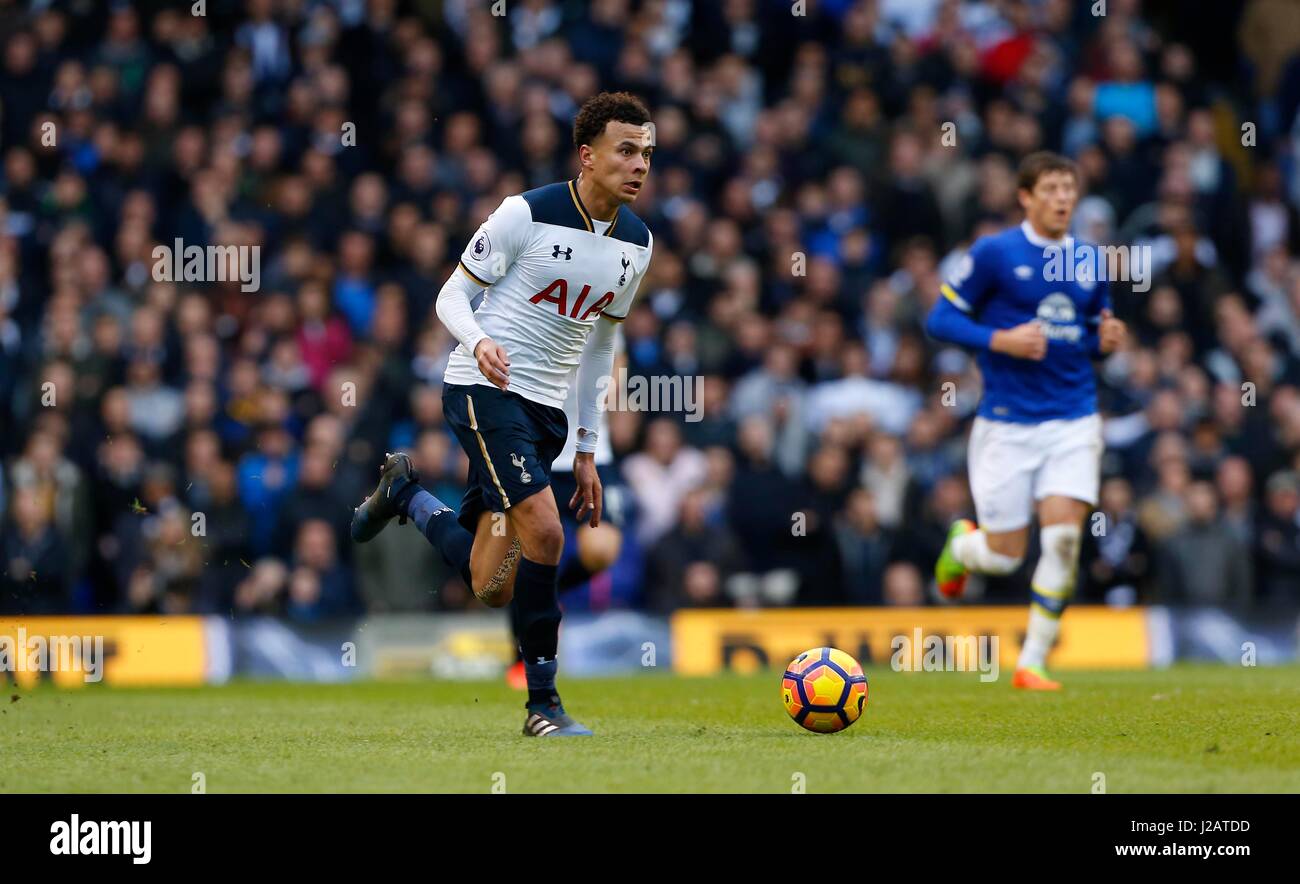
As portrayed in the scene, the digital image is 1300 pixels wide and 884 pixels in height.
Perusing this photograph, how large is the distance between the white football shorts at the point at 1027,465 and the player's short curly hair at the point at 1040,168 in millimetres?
1384

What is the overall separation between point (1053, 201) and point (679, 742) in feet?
14.7

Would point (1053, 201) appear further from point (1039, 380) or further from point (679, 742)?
point (679, 742)

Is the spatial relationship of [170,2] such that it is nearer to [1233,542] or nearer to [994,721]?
[1233,542]

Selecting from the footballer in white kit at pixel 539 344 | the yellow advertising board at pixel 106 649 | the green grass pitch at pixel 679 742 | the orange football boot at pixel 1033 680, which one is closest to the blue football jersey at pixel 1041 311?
the orange football boot at pixel 1033 680

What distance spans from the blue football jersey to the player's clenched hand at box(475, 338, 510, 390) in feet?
12.8

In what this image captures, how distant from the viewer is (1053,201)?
11.6m

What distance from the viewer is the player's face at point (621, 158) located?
8.87 meters

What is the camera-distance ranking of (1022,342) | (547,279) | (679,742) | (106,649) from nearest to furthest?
(679,742), (547,279), (1022,342), (106,649)

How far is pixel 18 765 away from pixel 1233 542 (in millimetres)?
10695

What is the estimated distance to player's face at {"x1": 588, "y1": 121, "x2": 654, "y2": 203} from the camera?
8867 millimetres

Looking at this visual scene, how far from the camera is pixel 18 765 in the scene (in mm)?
8172

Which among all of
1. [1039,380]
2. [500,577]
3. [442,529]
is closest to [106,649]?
[442,529]

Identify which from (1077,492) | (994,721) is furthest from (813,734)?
(1077,492)
